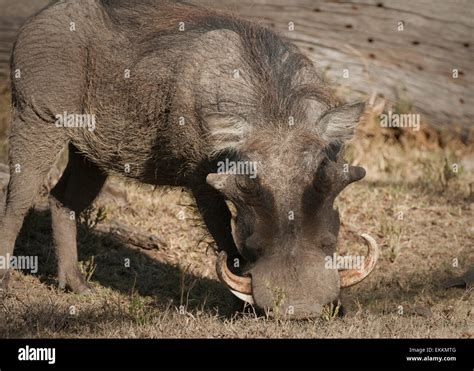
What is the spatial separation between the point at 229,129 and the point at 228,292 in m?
1.68

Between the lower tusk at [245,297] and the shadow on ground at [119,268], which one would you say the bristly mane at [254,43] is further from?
the shadow on ground at [119,268]

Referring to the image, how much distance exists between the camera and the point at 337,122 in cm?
517

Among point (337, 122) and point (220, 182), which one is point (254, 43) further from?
point (220, 182)

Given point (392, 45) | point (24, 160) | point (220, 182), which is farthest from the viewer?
point (392, 45)

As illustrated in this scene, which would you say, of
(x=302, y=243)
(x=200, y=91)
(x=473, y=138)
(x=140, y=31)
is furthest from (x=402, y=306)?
(x=473, y=138)

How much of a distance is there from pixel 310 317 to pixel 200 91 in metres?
1.54

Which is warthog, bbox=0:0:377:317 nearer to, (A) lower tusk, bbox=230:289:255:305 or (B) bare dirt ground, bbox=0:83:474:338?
(A) lower tusk, bbox=230:289:255:305

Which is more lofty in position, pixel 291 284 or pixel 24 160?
pixel 24 160

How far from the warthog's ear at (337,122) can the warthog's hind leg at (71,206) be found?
1.97 metres

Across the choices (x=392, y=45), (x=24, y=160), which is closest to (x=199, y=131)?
(x=24, y=160)

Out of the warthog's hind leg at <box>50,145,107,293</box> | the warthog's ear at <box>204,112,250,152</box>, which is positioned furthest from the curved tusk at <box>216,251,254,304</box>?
the warthog's hind leg at <box>50,145,107,293</box>

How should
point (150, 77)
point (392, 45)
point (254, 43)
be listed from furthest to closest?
point (392, 45) < point (150, 77) < point (254, 43)

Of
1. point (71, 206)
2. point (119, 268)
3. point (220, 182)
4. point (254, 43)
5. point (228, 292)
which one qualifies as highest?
point (254, 43)

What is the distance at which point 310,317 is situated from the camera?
181 inches
